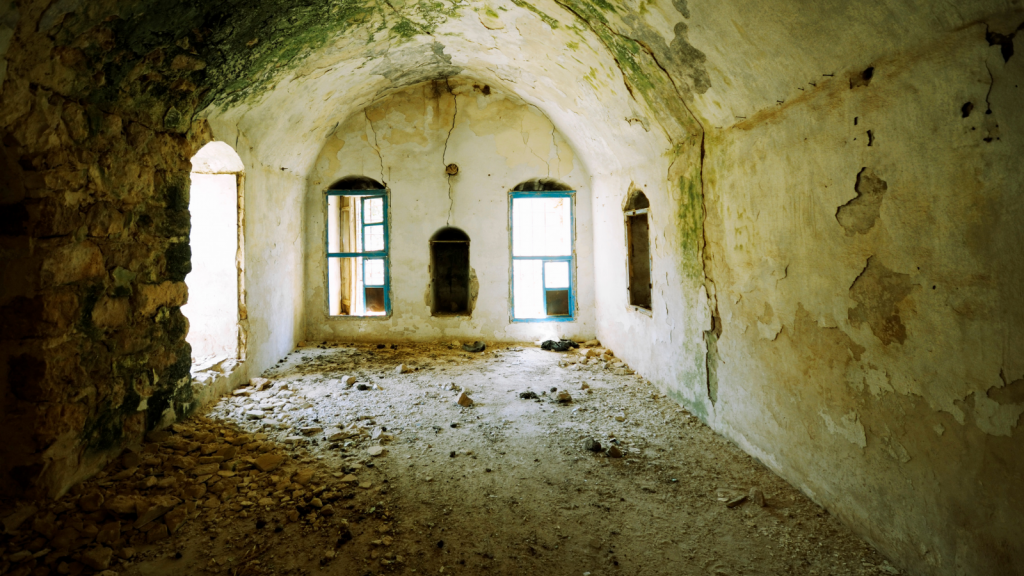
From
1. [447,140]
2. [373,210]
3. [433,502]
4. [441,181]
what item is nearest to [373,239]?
[373,210]

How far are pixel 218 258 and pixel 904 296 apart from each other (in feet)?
14.2

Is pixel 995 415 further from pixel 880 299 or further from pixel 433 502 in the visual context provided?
pixel 433 502

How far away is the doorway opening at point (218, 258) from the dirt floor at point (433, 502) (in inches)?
27.1

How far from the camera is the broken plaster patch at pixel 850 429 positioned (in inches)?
78.0

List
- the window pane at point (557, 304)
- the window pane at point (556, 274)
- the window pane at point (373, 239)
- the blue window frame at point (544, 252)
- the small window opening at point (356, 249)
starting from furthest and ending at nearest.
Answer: the window pane at point (373, 239) → the small window opening at point (356, 249) → the window pane at point (557, 304) → the window pane at point (556, 274) → the blue window frame at point (544, 252)

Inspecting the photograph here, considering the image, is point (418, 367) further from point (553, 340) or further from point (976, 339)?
point (976, 339)

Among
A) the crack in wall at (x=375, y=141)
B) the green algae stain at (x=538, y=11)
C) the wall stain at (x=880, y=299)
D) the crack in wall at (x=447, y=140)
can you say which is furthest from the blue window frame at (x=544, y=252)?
the wall stain at (x=880, y=299)

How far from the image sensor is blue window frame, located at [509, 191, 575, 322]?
235 inches

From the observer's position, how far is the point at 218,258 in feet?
13.6

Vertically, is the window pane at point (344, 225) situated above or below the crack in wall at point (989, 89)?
above

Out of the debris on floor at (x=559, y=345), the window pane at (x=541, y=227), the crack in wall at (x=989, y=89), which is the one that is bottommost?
the debris on floor at (x=559, y=345)

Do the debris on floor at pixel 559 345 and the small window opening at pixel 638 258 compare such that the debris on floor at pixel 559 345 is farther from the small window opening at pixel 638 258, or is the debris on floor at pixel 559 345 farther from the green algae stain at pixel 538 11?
the green algae stain at pixel 538 11

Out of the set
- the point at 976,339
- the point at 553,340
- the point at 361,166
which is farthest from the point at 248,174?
the point at 976,339

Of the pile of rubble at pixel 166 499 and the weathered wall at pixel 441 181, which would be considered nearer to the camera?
the pile of rubble at pixel 166 499
